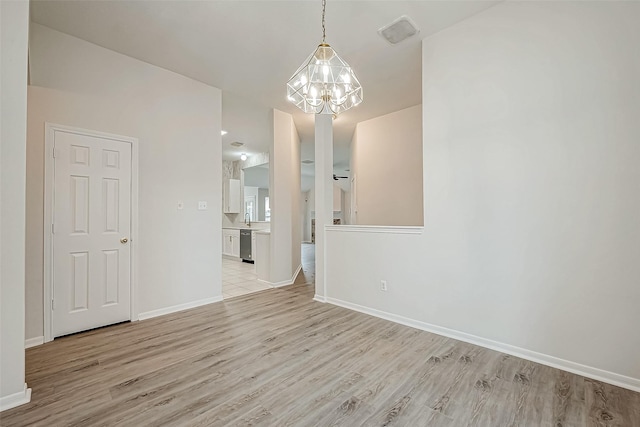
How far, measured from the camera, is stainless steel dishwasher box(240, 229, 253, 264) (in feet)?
24.2

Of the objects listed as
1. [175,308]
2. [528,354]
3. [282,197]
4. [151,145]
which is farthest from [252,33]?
[528,354]

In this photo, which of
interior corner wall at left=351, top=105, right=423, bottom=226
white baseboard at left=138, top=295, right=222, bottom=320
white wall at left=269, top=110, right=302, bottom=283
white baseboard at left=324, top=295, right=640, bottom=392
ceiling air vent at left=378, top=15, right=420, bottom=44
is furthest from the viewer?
interior corner wall at left=351, top=105, right=423, bottom=226

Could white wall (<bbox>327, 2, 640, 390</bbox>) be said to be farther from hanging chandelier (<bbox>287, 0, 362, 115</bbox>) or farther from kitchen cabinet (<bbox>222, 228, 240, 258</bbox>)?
kitchen cabinet (<bbox>222, 228, 240, 258</bbox>)

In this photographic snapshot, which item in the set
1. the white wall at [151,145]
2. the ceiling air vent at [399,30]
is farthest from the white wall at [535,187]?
the white wall at [151,145]

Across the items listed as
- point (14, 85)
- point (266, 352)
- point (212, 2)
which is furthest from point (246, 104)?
point (266, 352)

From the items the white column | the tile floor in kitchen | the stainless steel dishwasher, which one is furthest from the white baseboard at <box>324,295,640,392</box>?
the stainless steel dishwasher

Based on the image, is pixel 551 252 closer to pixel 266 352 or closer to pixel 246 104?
pixel 266 352

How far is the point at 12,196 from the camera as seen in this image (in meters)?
1.79

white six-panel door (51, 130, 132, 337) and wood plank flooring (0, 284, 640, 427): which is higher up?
white six-panel door (51, 130, 132, 337)

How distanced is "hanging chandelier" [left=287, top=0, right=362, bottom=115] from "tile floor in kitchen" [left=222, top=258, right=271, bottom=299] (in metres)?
3.13

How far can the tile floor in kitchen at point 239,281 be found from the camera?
14.9ft

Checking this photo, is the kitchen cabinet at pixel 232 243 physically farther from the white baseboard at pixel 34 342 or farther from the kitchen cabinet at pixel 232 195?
the white baseboard at pixel 34 342

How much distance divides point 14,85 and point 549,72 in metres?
3.83

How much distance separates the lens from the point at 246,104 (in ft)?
15.3
